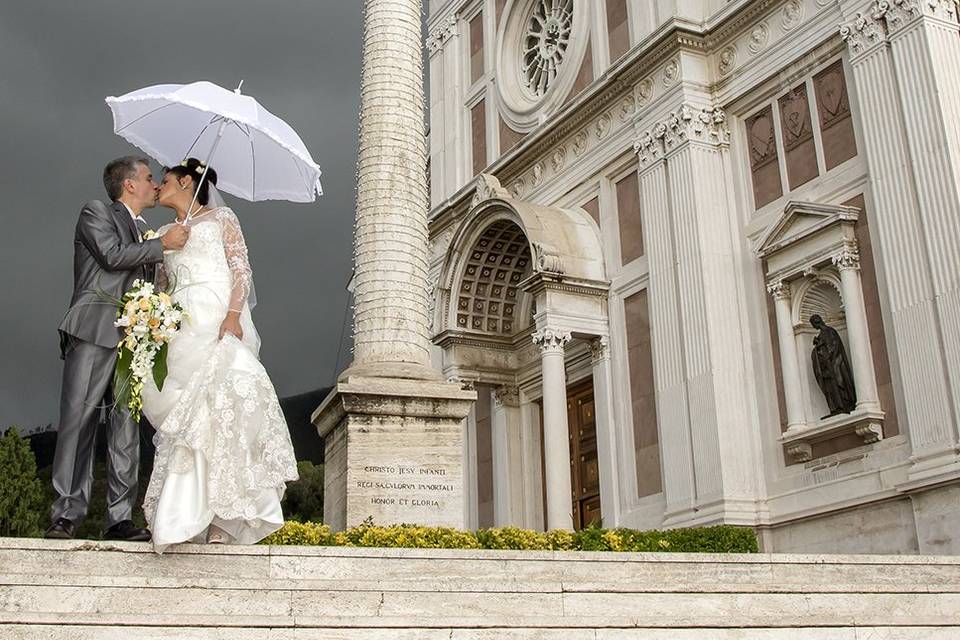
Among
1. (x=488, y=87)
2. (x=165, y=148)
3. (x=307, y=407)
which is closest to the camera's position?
(x=165, y=148)

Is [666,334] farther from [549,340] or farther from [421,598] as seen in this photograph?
[421,598]

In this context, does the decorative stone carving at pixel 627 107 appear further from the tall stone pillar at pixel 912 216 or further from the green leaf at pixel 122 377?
the green leaf at pixel 122 377

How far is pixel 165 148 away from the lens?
851 centimetres

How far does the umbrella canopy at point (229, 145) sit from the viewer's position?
823 centimetres

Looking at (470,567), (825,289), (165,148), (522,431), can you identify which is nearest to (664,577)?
(470,567)

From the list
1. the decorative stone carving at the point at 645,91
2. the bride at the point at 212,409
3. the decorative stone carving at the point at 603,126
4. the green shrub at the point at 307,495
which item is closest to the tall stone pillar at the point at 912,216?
the decorative stone carving at the point at 645,91

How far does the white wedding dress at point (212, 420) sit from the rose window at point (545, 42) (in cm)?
1908

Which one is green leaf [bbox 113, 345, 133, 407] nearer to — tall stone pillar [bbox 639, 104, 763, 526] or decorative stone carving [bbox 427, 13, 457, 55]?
tall stone pillar [bbox 639, 104, 763, 526]

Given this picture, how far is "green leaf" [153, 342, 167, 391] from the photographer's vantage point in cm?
674

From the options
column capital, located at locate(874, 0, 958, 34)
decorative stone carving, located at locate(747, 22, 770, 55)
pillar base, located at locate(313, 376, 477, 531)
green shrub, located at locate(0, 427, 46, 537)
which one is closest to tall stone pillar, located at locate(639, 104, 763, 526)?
decorative stone carving, located at locate(747, 22, 770, 55)

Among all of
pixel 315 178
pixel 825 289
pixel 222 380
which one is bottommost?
pixel 222 380

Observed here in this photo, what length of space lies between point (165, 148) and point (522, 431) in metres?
17.1

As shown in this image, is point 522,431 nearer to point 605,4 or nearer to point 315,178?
point 605,4

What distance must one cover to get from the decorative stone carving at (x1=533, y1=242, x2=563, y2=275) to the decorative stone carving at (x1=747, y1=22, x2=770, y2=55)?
5505 mm
